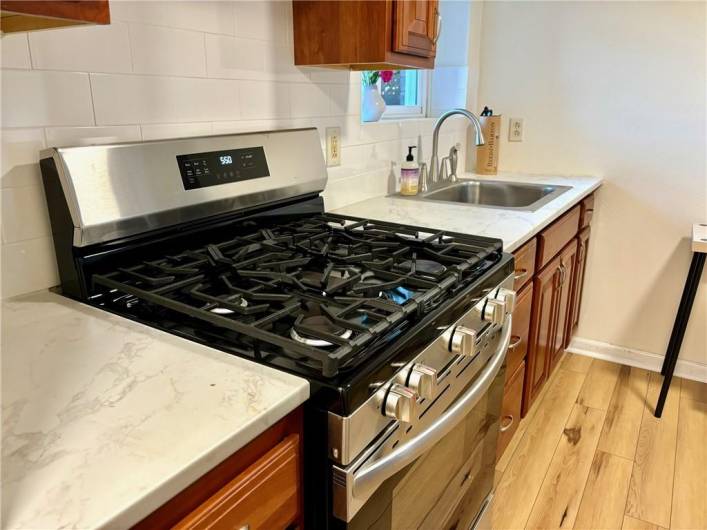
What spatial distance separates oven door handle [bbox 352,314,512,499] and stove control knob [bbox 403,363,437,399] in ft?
0.29

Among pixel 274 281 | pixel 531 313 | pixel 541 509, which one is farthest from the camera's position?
pixel 531 313

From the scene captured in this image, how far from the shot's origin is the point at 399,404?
0.78m

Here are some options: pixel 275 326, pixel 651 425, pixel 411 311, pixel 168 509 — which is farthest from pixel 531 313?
pixel 168 509

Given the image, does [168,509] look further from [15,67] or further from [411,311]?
[15,67]

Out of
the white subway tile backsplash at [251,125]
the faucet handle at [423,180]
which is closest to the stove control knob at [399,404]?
the white subway tile backsplash at [251,125]

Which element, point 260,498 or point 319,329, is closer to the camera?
point 260,498

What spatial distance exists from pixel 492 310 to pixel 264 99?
2.72ft

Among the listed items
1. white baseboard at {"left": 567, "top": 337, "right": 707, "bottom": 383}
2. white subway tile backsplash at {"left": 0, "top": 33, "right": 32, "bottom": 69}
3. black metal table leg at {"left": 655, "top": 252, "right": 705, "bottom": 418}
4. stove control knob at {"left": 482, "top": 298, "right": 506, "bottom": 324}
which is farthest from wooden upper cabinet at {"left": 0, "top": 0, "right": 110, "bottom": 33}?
white baseboard at {"left": 567, "top": 337, "right": 707, "bottom": 383}

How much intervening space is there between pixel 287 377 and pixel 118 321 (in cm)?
35

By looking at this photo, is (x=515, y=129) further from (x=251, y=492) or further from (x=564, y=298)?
(x=251, y=492)

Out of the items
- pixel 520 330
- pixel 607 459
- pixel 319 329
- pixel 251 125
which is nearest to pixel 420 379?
pixel 319 329

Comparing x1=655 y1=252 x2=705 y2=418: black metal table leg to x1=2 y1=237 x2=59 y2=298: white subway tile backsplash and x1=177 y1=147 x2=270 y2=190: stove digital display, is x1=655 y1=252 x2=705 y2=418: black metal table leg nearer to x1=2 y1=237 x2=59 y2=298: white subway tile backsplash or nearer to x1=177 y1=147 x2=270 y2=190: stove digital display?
x1=177 y1=147 x2=270 y2=190: stove digital display

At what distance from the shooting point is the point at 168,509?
560mm

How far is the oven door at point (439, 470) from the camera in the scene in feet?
2.54
